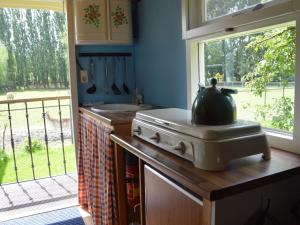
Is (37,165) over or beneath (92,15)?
beneath

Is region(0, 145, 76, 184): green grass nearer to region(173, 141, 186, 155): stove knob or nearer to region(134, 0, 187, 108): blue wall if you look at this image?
region(134, 0, 187, 108): blue wall

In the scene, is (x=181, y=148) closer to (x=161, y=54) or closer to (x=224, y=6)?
(x=224, y=6)

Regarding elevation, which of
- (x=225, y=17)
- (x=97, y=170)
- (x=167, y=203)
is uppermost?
(x=225, y=17)

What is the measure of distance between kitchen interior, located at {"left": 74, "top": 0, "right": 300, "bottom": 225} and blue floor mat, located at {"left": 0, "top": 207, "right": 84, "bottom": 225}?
0.53 feet

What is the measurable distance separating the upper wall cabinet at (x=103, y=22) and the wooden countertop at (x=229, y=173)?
4.95 ft

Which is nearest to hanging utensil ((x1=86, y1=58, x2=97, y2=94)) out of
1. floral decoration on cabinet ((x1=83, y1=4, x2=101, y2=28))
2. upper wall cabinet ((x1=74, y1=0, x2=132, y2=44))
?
upper wall cabinet ((x1=74, y1=0, x2=132, y2=44))

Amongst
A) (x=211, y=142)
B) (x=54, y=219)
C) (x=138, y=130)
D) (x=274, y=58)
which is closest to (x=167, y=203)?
(x=211, y=142)

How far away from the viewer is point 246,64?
4.94 ft

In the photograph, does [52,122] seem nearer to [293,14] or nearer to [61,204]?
[61,204]

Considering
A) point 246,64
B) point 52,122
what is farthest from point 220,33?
point 52,122

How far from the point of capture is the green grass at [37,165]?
3082mm

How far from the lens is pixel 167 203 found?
109cm

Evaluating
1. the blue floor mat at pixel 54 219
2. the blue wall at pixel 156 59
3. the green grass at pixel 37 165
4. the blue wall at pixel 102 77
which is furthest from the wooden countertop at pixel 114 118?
the green grass at pixel 37 165

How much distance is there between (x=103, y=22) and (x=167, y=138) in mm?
1567
